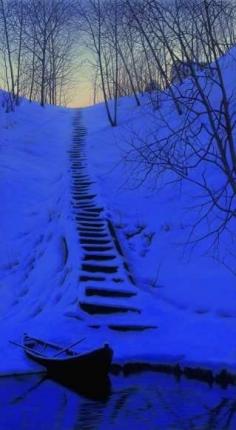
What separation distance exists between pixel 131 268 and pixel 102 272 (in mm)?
825

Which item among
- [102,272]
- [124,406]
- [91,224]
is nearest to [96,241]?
[91,224]

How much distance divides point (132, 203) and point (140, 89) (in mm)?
23645

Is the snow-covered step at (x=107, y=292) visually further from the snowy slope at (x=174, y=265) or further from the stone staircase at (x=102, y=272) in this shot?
the snowy slope at (x=174, y=265)

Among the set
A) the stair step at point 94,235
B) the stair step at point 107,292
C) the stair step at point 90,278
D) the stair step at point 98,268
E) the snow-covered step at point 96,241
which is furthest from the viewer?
the stair step at point 94,235

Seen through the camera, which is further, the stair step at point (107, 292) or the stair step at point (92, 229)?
the stair step at point (92, 229)

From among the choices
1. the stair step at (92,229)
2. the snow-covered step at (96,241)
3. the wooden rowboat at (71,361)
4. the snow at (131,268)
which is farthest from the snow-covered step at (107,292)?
the stair step at (92,229)

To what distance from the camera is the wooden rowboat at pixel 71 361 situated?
8156mm

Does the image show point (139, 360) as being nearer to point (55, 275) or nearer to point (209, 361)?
point (209, 361)

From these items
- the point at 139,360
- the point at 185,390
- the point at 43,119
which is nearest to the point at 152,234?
the point at 139,360

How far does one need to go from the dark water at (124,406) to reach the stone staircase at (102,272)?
1.72 metres

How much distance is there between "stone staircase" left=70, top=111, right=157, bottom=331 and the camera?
33.5ft

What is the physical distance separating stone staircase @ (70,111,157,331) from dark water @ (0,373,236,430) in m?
1.72

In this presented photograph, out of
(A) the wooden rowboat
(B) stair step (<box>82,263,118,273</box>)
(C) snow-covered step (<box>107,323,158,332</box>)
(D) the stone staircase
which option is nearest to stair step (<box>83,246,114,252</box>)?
(D) the stone staircase

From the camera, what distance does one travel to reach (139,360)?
8953 millimetres
